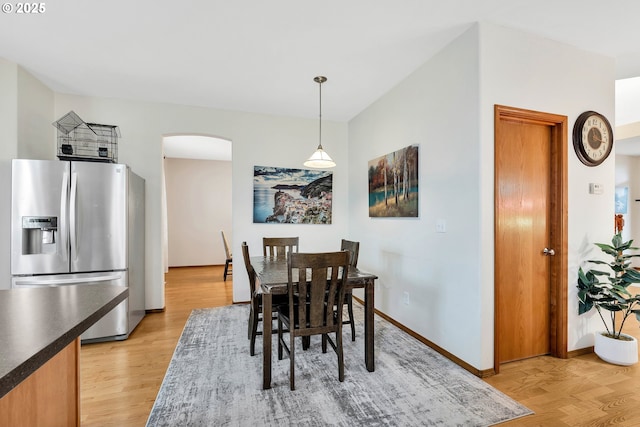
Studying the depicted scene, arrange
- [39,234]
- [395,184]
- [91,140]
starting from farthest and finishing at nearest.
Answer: [91,140] < [395,184] < [39,234]

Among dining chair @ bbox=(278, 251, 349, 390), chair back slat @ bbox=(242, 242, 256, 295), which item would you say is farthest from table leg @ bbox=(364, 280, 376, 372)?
chair back slat @ bbox=(242, 242, 256, 295)

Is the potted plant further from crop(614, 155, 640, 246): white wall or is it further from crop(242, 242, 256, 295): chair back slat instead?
crop(614, 155, 640, 246): white wall

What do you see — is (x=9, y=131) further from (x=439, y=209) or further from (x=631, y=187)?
(x=631, y=187)

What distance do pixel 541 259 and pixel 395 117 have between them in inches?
80.3

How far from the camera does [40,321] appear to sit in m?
0.90

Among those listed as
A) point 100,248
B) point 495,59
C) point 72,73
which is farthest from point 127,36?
point 495,59

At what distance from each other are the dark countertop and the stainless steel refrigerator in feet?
6.62

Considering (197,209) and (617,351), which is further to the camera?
(197,209)

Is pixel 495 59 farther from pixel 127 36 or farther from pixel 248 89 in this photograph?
pixel 127 36

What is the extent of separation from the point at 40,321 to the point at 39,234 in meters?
2.68

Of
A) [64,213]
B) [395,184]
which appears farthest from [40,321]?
[395,184]

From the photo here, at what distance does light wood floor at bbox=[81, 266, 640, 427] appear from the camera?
74.4 inches

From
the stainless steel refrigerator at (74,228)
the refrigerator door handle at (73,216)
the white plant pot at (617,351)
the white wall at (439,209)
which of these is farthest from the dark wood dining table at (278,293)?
the white plant pot at (617,351)

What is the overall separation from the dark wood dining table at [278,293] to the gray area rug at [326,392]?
5.6 inches
